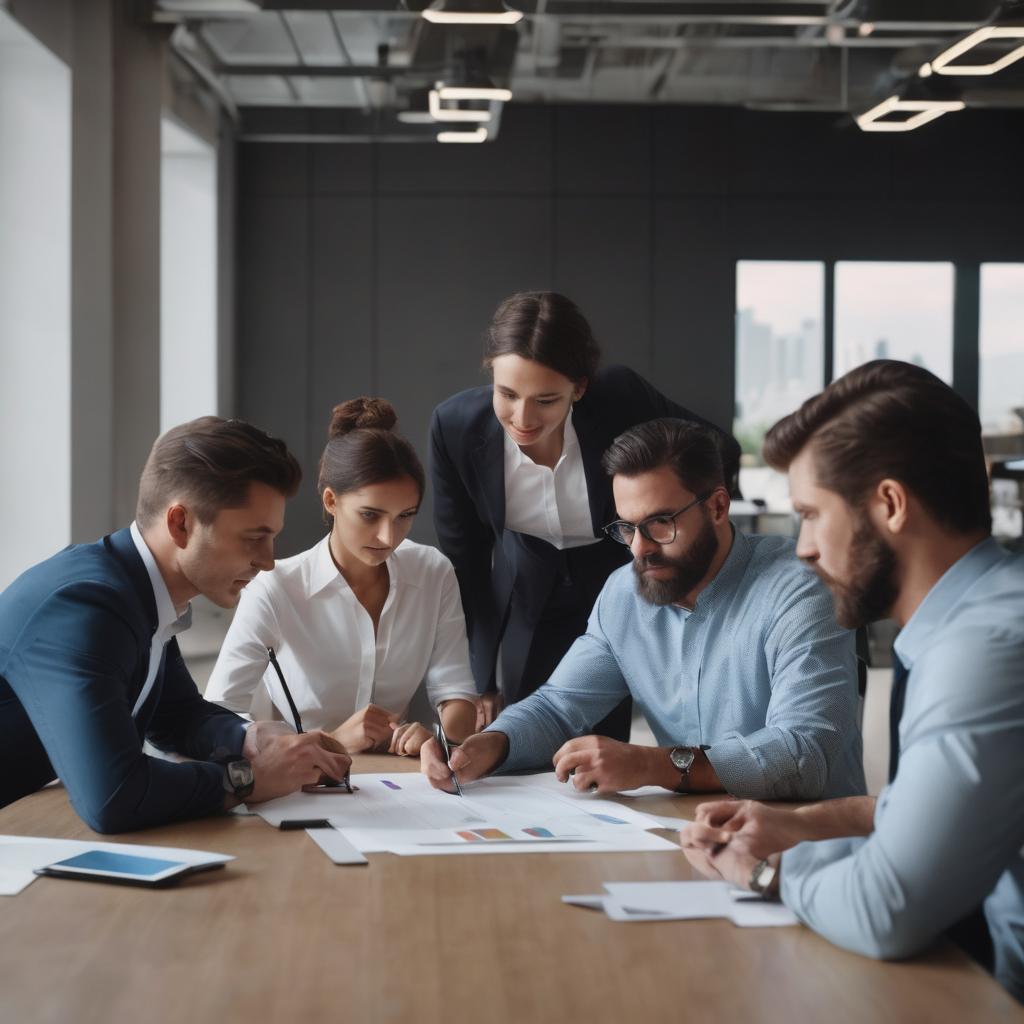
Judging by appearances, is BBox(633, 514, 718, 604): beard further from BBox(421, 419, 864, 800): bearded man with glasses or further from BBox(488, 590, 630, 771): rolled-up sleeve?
BBox(488, 590, 630, 771): rolled-up sleeve

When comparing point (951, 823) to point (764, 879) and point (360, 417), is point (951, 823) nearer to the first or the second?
point (764, 879)

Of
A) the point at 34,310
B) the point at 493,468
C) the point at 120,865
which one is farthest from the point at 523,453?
the point at 34,310

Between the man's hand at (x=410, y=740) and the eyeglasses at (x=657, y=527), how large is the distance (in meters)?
0.52

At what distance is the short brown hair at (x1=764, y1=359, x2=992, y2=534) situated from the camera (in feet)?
4.81

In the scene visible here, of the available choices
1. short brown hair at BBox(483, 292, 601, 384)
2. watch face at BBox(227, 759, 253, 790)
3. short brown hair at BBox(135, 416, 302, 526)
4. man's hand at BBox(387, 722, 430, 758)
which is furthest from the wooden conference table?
short brown hair at BBox(483, 292, 601, 384)

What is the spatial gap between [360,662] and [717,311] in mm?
6463

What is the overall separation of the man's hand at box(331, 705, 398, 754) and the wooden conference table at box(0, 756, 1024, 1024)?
A: 0.81 metres

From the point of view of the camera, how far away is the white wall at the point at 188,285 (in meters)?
7.84

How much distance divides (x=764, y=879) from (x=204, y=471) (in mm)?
1071

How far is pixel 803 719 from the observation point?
82.0 inches

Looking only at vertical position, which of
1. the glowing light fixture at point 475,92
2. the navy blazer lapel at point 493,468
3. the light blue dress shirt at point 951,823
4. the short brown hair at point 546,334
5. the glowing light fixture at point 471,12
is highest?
the glowing light fixture at point 475,92

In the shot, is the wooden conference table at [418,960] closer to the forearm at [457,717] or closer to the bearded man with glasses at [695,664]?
the bearded man with glasses at [695,664]

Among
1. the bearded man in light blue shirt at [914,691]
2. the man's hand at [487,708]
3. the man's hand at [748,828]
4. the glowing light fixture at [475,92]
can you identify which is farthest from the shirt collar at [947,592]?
the glowing light fixture at [475,92]

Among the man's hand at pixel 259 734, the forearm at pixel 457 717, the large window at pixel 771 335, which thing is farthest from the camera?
the large window at pixel 771 335
